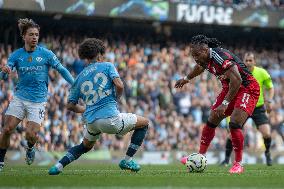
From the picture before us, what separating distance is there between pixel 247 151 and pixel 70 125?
5.67 meters

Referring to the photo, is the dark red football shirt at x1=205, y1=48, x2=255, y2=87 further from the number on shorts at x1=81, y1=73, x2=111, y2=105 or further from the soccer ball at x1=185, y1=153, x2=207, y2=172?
the number on shorts at x1=81, y1=73, x2=111, y2=105

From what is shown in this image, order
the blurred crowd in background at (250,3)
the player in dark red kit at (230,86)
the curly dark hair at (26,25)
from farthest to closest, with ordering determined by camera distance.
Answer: the blurred crowd in background at (250,3) < the curly dark hair at (26,25) < the player in dark red kit at (230,86)

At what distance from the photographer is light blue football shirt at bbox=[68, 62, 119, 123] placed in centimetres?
1113

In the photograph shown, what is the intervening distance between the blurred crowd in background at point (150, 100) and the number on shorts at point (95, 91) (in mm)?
11423

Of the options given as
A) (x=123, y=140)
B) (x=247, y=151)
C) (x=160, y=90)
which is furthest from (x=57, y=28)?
(x=247, y=151)

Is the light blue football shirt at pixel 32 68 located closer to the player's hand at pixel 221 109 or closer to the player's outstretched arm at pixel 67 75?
the player's outstretched arm at pixel 67 75

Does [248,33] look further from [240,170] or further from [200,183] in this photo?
[200,183]

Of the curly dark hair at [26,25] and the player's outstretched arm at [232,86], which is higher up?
the curly dark hair at [26,25]

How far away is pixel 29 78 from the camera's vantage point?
42.7 feet

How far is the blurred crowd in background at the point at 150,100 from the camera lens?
77.8 feet

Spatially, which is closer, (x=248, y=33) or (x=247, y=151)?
(x=247, y=151)

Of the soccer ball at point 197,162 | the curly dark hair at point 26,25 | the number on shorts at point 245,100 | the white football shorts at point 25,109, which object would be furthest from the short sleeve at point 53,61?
the number on shorts at point 245,100

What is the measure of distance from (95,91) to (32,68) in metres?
2.17

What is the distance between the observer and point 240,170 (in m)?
12.4
